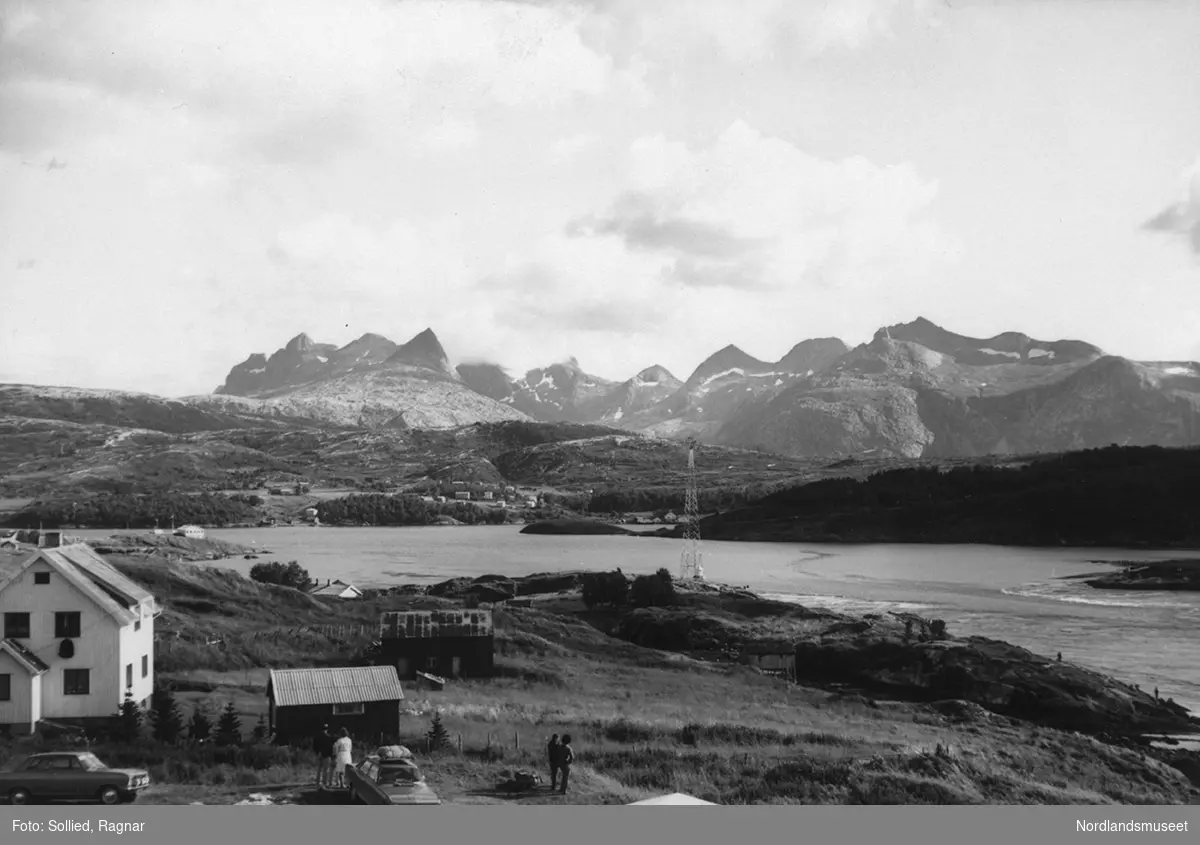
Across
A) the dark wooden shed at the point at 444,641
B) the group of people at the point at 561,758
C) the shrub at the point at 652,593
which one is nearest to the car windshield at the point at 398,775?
the group of people at the point at 561,758

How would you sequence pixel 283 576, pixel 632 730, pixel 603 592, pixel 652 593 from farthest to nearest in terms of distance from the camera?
pixel 603 592
pixel 283 576
pixel 652 593
pixel 632 730

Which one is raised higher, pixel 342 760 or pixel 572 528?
pixel 342 760

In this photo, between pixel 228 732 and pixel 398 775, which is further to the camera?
pixel 228 732

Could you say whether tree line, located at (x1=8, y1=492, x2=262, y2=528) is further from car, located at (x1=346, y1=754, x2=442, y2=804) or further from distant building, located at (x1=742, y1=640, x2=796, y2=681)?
car, located at (x1=346, y1=754, x2=442, y2=804)

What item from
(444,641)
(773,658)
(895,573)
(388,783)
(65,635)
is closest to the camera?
(388,783)

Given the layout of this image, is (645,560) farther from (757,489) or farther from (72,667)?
(72,667)

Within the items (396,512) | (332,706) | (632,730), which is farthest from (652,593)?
(396,512)

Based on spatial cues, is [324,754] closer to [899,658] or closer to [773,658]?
[773,658]

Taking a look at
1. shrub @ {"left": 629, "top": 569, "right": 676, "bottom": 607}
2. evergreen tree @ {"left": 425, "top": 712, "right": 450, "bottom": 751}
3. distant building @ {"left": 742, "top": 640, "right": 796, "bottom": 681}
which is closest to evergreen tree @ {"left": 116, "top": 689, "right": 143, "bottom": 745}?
evergreen tree @ {"left": 425, "top": 712, "right": 450, "bottom": 751}
